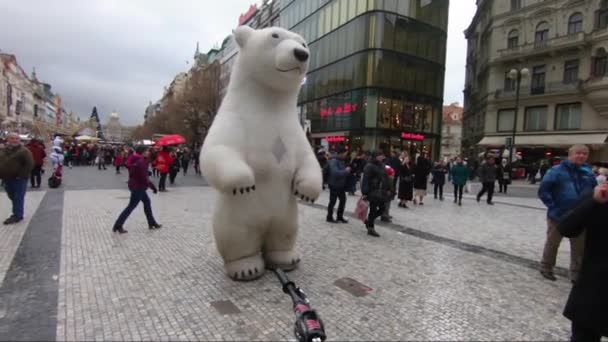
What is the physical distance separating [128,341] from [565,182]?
4.96 m

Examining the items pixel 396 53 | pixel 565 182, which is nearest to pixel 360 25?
pixel 396 53

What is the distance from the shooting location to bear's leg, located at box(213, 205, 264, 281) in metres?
3.68

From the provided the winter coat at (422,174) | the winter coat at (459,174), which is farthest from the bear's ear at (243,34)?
the winter coat at (459,174)

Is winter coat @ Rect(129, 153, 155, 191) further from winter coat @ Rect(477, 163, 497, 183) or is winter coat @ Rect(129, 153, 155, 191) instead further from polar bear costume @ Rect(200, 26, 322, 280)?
winter coat @ Rect(477, 163, 497, 183)

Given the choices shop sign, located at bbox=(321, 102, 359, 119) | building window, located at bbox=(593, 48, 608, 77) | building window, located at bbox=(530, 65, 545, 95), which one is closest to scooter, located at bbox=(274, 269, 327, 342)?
shop sign, located at bbox=(321, 102, 359, 119)

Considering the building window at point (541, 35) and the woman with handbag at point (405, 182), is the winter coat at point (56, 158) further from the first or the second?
the building window at point (541, 35)

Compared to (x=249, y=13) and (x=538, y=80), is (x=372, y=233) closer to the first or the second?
(x=538, y=80)

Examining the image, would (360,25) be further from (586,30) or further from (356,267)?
(356,267)

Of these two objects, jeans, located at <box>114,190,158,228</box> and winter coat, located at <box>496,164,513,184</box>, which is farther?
winter coat, located at <box>496,164,513,184</box>

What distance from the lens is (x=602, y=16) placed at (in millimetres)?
25125

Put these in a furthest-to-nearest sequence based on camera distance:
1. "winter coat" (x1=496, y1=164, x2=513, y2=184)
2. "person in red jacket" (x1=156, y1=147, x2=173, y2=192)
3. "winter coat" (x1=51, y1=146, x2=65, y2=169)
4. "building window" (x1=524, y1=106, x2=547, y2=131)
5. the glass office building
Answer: "building window" (x1=524, y1=106, x2=547, y2=131), the glass office building, "winter coat" (x1=496, y1=164, x2=513, y2=184), "winter coat" (x1=51, y1=146, x2=65, y2=169), "person in red jacket" (x1=156, y1=147, x2=173, y2=192)

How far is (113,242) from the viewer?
17.5ft

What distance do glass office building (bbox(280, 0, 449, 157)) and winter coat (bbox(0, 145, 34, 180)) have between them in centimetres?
1886

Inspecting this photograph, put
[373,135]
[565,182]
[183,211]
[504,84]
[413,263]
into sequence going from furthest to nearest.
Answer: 1. [504,84]
2. [373,135]
3. [183,211]
4. [413,263]
5. [565,182]
